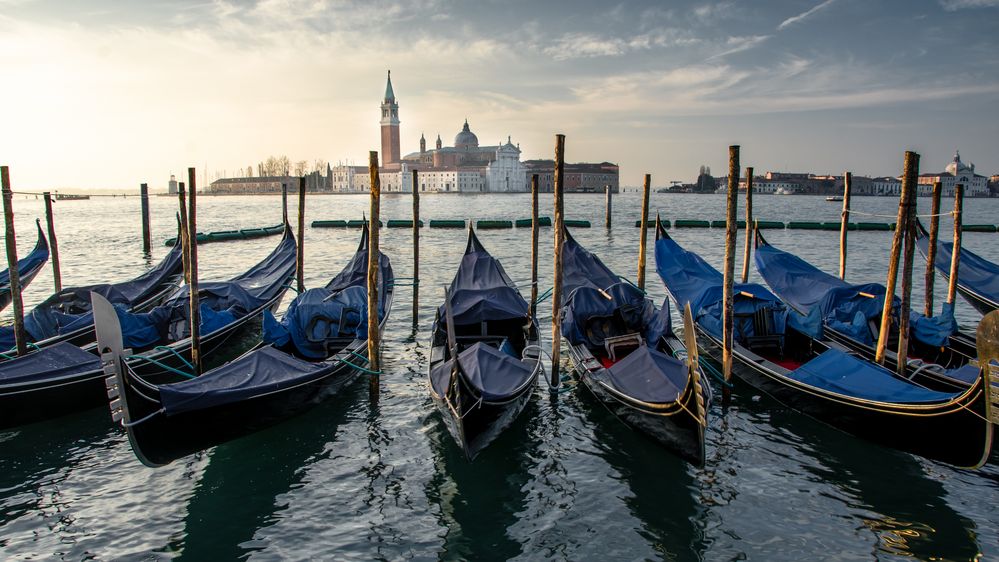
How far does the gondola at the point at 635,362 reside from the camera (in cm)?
485

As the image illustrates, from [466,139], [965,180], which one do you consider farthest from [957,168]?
[466,139]

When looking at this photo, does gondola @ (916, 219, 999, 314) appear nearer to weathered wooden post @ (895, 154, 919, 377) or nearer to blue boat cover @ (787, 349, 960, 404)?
weathered wooden post @ (895, 154, 919, 377)

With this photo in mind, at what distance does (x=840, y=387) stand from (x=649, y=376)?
165 cm

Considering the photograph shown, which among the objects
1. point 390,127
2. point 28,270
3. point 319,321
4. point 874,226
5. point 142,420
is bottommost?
point 142,420

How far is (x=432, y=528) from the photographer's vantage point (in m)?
4.45

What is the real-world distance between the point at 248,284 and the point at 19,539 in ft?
19.4

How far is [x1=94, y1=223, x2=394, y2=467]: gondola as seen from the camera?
430 cm

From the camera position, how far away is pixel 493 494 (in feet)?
16.1

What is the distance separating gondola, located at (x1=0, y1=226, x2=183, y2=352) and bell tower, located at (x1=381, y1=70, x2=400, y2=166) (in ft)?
327

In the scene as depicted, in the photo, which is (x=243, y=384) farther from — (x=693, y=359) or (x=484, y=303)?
(x=693, y=359)

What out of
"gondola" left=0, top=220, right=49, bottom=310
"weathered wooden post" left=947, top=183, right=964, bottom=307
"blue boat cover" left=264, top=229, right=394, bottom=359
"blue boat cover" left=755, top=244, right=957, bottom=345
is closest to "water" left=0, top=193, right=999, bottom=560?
"blue boat cover" left=264, top=229, right=394, bottom=359

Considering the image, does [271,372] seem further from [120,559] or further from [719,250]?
[719,250]

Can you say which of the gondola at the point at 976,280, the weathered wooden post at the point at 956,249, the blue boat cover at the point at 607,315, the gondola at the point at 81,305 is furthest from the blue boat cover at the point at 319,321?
the weathered wooden post at the point at 956,249

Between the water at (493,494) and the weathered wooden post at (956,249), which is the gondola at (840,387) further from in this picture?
the weathered wooden post at (956,249)
